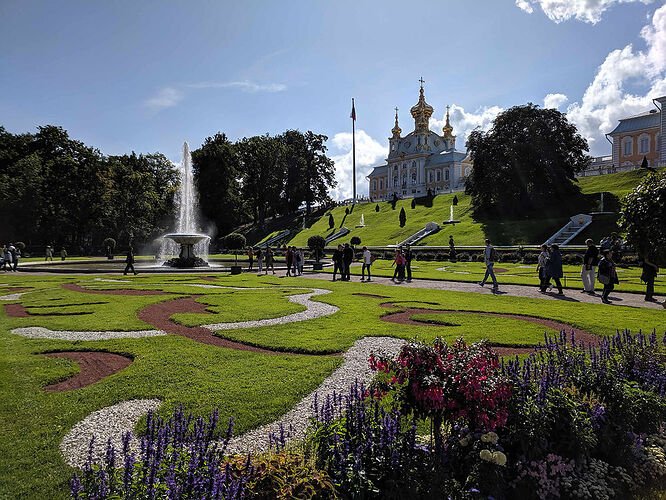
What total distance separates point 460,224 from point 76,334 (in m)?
42.0

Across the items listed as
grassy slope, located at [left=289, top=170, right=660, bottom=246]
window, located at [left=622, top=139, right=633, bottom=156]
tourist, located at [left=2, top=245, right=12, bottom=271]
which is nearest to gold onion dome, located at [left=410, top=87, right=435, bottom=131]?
grassy slope, located at [left=289, top=170, right=660, bottom=246]

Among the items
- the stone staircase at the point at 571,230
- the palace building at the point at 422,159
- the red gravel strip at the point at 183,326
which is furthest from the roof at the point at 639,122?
the red gravel strip at the point at 183,326

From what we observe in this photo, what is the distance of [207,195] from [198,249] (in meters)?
18.8

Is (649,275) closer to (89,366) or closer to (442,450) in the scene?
(442,450)

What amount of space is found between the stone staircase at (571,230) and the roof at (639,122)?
35.0 m

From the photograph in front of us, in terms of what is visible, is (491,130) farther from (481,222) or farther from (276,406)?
(276,406)

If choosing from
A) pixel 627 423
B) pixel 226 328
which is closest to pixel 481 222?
pixel 226 328

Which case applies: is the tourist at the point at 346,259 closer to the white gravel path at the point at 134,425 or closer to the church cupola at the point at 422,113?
the white gravel path at the point at 134,425

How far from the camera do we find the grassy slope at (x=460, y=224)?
3878 cm

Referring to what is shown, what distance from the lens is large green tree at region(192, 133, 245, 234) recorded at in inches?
2581

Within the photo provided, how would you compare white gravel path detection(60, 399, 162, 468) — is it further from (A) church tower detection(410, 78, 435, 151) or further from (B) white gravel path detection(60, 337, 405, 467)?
(A) church tower detection(410, 78, 435, 151)

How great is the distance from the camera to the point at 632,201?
9.74 meters

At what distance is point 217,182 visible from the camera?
6569cm

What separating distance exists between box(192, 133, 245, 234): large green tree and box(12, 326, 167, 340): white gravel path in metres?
57.9
